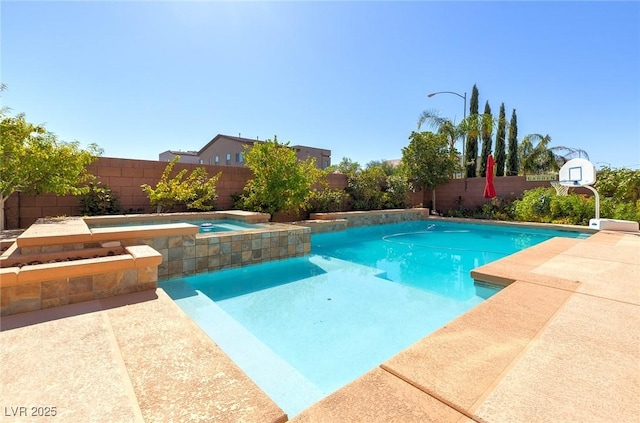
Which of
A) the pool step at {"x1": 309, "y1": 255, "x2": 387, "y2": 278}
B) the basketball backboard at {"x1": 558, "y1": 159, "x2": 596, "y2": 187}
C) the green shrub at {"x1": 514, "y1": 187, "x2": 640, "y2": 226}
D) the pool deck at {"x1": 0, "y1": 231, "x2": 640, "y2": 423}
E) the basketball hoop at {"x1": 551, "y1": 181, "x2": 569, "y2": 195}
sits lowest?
the pool step at {"x1": 309, "y1": 255, "x2": 387, "y2": 278}

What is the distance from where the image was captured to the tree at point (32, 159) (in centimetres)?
558

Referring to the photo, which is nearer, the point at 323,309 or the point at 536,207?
the point at 323,309

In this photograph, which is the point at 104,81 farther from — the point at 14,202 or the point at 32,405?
the point at 32,405

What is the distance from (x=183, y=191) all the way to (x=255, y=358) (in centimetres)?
776

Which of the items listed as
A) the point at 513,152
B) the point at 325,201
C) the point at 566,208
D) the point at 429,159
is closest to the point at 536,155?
the point at 513,152

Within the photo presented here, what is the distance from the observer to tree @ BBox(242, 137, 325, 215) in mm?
10375

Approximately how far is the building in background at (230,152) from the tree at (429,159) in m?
9.61

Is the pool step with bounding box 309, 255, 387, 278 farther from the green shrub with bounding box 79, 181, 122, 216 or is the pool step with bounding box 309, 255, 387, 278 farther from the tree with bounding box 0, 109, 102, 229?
the green shrub with bounding box 79, 181, 122, 216

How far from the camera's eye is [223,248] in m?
5.98

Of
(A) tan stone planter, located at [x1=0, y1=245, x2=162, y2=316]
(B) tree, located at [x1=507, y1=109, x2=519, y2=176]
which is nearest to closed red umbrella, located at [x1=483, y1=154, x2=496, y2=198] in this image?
(B) tree, located at [x1=507, y1=109, x2=519, y2=176]

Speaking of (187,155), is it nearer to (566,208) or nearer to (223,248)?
(223,248)

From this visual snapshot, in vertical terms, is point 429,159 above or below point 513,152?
below

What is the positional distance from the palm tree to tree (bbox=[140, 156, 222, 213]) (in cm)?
2311

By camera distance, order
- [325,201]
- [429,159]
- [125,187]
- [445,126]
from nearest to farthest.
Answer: [125,187]
[325,201]
[429,159]
[445,126]
